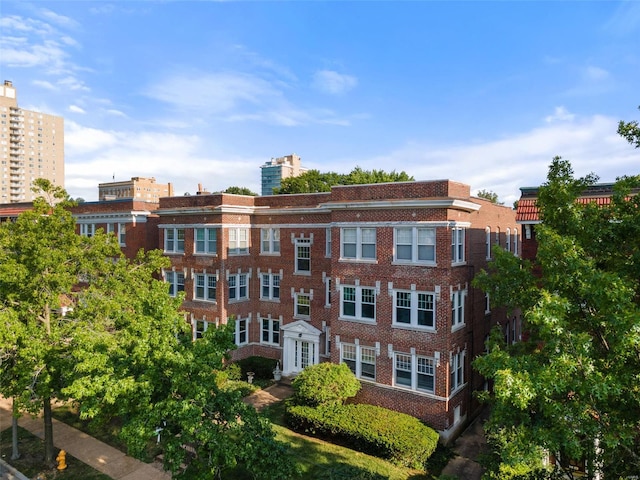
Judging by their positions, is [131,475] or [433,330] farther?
[433,330]

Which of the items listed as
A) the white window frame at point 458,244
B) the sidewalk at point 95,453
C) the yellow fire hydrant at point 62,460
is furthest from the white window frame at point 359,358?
the yellow fire hydrant at point 62,460

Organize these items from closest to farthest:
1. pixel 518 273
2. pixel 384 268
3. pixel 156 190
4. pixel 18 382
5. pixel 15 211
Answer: pixel 518 273
pixel 18 382
pixel 384 268
pixel 15 211
pixel 156 190

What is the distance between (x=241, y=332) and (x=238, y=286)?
317 centimetres

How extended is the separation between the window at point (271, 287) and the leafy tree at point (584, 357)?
765 inches

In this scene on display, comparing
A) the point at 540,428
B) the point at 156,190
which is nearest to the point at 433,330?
the point at 540,428

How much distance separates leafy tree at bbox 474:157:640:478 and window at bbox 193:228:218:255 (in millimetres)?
20887

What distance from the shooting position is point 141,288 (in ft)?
61.6

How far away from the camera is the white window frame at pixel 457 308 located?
63.9ft

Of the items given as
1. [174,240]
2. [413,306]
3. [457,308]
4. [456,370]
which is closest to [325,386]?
[413,306]

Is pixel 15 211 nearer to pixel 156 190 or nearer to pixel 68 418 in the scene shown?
pixel 68 418

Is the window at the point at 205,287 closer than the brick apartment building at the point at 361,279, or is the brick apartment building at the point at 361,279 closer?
the brick apartment building at the point at 361,279

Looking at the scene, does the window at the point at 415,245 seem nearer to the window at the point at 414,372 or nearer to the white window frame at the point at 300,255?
the window at the point at 414,372

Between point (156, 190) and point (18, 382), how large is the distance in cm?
15096

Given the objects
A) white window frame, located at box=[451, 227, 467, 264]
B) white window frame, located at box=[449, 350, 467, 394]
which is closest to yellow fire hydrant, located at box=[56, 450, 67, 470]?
white window frame, located at box=[449, 350, 467, 394]
